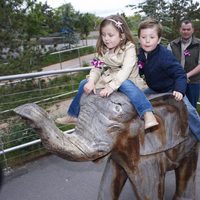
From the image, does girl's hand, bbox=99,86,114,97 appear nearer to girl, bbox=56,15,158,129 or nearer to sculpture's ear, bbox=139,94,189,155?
girl, bbox=56,15,158,129

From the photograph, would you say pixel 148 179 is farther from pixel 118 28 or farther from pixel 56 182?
pixel 56 182

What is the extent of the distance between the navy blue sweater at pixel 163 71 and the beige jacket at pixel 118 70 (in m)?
0.10

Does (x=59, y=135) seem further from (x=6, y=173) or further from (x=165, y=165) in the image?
(x=6, y=173)

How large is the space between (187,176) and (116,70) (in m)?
1.12

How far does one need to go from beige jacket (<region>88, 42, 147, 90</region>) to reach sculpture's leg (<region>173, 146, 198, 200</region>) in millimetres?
798

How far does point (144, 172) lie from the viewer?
2320 mm

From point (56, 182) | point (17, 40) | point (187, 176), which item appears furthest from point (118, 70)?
point (17, 40)

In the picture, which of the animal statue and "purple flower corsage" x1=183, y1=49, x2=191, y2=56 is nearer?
the animal statue

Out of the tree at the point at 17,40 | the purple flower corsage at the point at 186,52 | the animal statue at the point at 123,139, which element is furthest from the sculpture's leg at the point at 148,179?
the tree at the point at 17,40

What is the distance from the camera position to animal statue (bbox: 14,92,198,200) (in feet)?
6.09

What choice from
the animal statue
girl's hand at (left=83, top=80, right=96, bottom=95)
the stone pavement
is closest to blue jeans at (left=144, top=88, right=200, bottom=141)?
the animal statue

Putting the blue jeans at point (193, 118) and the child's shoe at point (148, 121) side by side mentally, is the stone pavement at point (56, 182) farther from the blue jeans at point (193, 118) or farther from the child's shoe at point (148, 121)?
the child's shoe at point (148, 121)

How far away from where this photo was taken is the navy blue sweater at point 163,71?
7.59 ft

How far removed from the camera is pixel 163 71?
2.36 meters
